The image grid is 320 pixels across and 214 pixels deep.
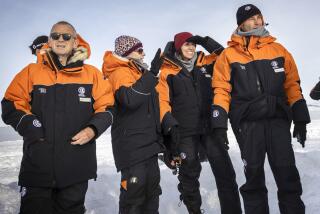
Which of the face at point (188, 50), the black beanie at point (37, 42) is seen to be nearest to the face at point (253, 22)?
the face at point (188, 50)

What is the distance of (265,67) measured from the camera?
3.82 metres

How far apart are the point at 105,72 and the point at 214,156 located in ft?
6.48

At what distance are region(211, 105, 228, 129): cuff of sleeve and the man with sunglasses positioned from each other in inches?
52.0

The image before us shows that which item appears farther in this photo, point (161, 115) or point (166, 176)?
point (166, 176)

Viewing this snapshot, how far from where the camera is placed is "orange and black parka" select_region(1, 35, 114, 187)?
9.63ft

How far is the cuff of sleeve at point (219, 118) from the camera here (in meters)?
3.80

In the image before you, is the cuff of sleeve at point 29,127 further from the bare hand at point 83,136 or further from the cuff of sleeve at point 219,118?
the cuff of sleeve at point 219,118

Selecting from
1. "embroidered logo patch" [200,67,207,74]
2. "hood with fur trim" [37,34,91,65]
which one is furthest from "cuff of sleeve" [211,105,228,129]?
"hood with fur trim" [37,34,91,65]

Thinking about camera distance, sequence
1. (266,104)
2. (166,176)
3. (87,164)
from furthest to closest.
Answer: (166,176)
(266,104)
(87,164)

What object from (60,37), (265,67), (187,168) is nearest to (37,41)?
(60,37)

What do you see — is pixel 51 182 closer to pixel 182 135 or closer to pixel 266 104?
pixel 182 135

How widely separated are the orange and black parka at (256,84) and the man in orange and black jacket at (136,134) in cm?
83

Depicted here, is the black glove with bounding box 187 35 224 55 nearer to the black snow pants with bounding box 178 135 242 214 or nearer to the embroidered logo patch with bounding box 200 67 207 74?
the embroidered logo patch with bounding box 200 67 207 74

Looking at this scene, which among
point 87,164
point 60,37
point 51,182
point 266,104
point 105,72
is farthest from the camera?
point 105,72
